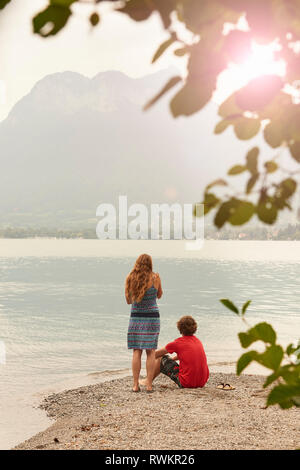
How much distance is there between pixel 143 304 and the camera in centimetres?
912

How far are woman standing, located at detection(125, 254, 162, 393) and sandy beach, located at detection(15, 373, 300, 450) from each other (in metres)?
1.04

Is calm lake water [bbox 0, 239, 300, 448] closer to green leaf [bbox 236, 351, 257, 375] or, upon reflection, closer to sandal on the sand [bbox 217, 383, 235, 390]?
sandal on the sand [bbox 217, 383, 235, 390]

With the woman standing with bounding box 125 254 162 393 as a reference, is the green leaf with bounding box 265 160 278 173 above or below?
above

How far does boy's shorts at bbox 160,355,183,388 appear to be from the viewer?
998cm

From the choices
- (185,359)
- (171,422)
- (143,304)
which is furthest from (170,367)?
(171,422)

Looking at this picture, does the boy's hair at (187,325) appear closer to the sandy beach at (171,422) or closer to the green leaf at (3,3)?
the sandy beach at (171,422)

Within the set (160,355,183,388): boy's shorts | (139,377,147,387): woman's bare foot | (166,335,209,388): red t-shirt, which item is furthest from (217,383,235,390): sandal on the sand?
(139,377,147,387): woman's bare foot

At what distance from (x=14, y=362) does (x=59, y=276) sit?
192 feet

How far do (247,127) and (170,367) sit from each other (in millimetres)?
9059

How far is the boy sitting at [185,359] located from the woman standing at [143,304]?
37 cm

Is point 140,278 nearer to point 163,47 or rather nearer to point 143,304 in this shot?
point 143,304

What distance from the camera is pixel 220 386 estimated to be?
10.9m

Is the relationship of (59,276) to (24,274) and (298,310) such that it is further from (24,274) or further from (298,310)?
(298,310)
